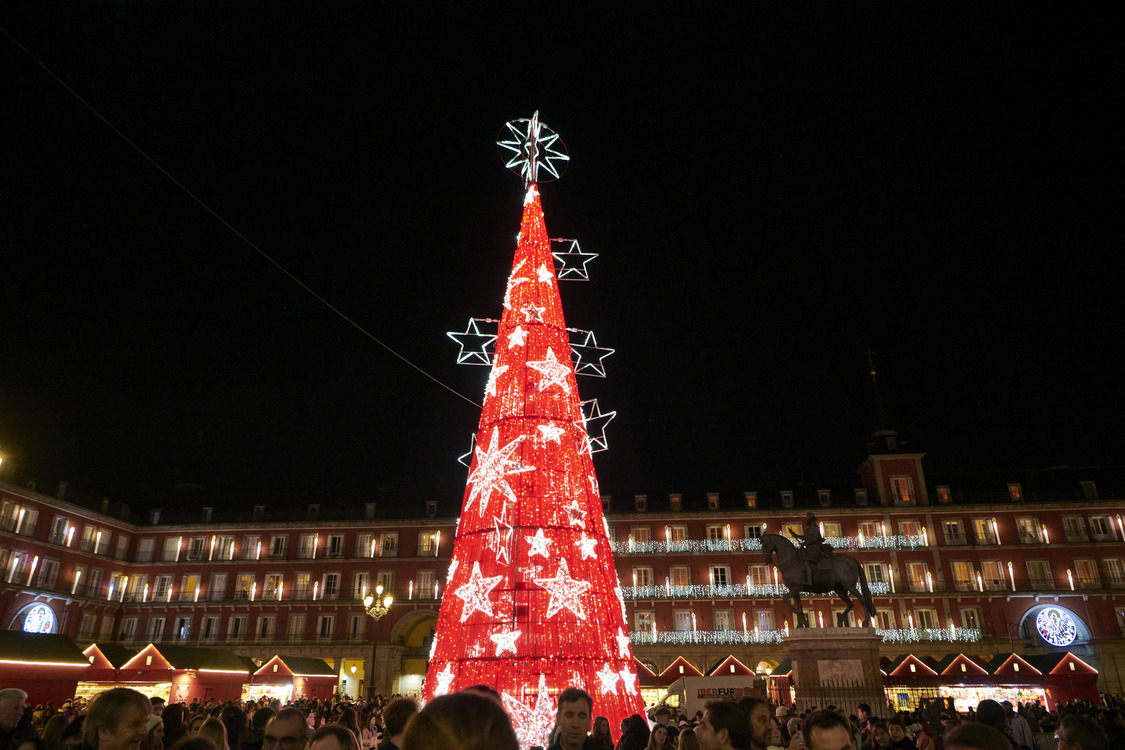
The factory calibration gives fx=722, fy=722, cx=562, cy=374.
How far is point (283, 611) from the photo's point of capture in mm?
41375

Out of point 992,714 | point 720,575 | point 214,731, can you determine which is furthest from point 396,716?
point 720,575

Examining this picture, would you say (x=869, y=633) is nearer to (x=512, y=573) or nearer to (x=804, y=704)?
(x=804, y=704)

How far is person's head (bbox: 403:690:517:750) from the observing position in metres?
1.79

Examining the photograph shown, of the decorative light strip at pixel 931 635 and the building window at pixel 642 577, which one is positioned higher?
the building window at pixel 642 577

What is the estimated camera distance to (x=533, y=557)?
31.7ft

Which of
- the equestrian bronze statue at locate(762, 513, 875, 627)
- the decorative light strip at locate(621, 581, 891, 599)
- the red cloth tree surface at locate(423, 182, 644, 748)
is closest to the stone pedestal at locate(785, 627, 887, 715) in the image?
the equestrian bronze statue at locate(762, 513, 875, 627)

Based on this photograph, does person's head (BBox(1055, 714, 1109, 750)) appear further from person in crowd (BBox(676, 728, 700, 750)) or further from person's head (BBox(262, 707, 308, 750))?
person's head (BBox(262, 707, 308, 750))

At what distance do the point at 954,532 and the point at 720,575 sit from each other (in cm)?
1279

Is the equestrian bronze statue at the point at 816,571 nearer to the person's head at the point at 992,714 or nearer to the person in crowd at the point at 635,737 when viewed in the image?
the person's head at the point at 992,714

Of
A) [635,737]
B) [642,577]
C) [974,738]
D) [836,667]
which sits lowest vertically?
[635,737]

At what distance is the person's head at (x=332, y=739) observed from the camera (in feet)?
10.5

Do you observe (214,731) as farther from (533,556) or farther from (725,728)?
(533,556)

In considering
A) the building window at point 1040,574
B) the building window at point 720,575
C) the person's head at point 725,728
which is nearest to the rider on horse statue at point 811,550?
the person's head at point 725,728

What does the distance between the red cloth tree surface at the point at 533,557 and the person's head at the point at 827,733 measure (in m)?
5.92
